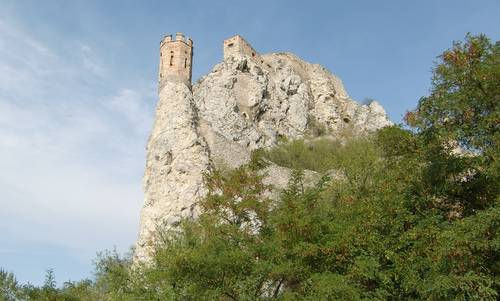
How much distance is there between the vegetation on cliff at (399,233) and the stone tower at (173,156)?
11716mm

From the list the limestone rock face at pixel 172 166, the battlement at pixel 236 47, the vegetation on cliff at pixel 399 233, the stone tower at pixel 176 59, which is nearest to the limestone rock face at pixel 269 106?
the battlement at pixel 236 47

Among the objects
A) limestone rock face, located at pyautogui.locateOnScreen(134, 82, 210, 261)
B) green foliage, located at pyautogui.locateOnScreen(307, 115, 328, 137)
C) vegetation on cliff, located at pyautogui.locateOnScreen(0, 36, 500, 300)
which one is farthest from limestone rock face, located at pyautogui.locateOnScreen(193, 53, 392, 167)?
vegetation on cliff, located at pyautogui.locateOnScreen(0, 36, 500, 300)

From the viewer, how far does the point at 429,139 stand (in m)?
16.2

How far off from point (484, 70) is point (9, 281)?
2537 cm

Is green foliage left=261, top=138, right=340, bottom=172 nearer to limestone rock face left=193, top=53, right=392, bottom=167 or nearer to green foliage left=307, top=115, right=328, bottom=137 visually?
limestone rock face left=193, top=53, right=392, bottom=167

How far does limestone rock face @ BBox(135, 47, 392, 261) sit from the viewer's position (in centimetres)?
3462

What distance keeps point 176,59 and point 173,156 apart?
990 centimetres

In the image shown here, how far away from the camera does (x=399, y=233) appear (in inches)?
674

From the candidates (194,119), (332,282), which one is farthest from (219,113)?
(332,282)

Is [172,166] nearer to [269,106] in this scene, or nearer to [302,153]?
[302,153]

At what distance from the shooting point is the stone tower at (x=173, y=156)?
3359cm

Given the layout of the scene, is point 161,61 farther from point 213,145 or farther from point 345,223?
point 345,223

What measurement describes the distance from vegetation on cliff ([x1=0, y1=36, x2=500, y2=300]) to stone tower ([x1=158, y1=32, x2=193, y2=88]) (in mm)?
22377

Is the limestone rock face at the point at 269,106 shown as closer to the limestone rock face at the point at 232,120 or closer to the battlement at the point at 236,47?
the limestone rock face at the point at 232,120
